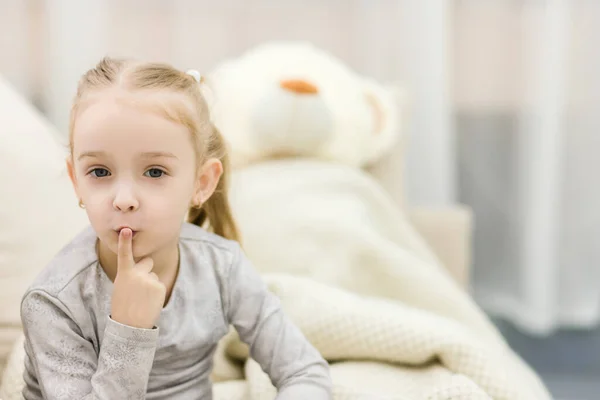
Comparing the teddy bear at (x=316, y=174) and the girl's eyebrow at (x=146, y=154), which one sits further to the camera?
the teddy bear at (x=316, y=174)

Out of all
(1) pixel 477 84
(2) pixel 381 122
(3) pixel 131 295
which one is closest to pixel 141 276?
(3) pixel 131 295

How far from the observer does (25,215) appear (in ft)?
3.25

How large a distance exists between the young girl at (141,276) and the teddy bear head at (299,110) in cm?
70

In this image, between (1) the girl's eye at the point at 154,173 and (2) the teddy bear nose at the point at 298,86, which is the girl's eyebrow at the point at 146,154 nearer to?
(1) the girl's eye at the point at 154,173

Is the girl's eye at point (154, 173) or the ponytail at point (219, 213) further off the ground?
the girl's eye at point (154, 173)

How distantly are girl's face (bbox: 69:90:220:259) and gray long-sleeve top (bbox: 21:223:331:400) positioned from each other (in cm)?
7

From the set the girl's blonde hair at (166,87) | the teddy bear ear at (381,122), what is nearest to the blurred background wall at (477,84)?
the teddy bear ear at (381,122)

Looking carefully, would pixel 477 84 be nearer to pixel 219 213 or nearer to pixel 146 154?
pixel 219 213

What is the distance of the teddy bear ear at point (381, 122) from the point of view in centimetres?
156

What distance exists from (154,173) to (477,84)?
1.41m

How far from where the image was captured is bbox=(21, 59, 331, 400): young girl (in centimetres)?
62

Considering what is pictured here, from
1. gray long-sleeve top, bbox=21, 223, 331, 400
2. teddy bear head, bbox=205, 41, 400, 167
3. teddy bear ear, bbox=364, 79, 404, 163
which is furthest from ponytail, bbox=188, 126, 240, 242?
teddy bear ear, bbox=364, 79, 404, 163

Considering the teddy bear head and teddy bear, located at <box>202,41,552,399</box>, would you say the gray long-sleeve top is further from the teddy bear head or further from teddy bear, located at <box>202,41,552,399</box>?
the teddy bear head

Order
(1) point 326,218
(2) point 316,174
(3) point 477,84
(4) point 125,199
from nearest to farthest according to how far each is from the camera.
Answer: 1. (4) point 125,199
2. (1) point 326,218
3. (2) point 316,174
4. (3) point 477,84
